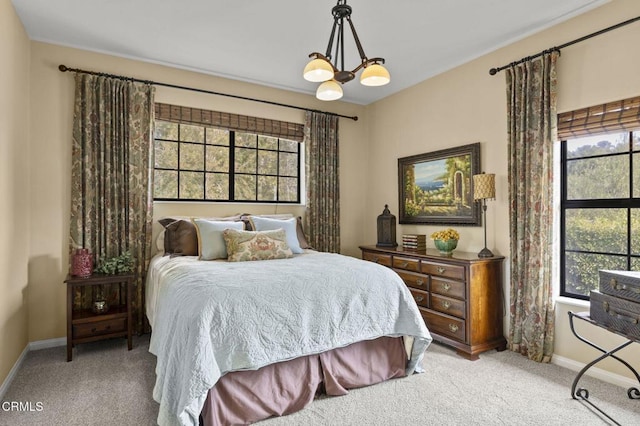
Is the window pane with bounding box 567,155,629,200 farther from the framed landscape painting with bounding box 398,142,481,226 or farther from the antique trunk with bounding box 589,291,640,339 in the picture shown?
the antique trunk with bounding box 589,291,640,339

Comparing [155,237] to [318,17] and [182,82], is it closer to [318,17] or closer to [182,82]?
[182,82]

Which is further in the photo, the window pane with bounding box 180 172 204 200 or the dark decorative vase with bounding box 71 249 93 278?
the window pane with bounding box 180 172 204 200

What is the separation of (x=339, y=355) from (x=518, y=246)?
1.83 meters

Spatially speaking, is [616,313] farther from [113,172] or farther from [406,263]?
[113,172]

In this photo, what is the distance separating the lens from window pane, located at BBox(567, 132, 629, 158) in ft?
8.90

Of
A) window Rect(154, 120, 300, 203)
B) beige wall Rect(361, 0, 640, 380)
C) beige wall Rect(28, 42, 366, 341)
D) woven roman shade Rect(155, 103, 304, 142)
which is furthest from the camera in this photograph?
window Rect(154, 120, 300, 203)

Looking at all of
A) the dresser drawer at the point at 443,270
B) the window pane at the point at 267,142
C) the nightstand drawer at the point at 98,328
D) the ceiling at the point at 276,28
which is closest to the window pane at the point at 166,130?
the ceiling at the point at 276,28

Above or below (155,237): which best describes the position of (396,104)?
above

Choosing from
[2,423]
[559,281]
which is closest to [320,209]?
[559,281]

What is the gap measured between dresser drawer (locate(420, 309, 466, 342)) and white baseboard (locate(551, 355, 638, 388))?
2.36 feet

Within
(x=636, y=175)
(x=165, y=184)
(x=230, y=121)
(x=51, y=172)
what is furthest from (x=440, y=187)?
(x=51, y=172)

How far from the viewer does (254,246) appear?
3.14 meters

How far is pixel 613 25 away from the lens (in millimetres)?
2617

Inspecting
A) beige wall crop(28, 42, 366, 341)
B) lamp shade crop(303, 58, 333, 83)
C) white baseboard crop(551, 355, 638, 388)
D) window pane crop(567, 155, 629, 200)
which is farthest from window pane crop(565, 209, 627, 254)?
beige wall crop(28, 42, 366, 341)
